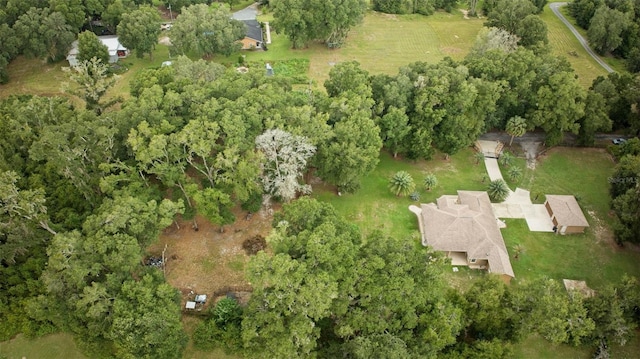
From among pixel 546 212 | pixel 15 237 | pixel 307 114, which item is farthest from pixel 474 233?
pixel 15 237

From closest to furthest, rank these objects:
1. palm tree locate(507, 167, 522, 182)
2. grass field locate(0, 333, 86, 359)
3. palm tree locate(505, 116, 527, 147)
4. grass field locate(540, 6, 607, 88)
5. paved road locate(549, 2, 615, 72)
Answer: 1. grass field locate(0, 333, 86, 359)
2. palm tree locate(507, 167, 522, 182)
3. palm tree locate(505, 116, 527, 147)
4. grass field locate(540, 6, 607, 88)
5. paved road locate(549, 2, 615, 72)

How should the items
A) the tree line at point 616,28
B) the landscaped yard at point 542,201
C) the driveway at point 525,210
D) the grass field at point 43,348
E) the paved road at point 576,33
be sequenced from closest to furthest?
1. the grass field at point 43,348
2. the landscaped yard at point 542,201
3. the driveway at point 525,210
4. the tree line at point 616,28
5. the paved road at point 576,33

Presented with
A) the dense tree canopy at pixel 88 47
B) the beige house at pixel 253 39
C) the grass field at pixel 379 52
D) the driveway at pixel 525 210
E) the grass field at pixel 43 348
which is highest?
the dense tree canopy at pixel 88 47

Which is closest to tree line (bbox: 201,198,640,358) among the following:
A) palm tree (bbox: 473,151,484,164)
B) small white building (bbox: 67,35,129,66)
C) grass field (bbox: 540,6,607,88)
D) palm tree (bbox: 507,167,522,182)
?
palm tree (bbox: 507,167,522,182)

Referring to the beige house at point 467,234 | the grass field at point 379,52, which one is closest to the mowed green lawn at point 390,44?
the grass field at point 379,52

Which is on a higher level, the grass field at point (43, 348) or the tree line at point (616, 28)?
the tree line at point (616, 28)

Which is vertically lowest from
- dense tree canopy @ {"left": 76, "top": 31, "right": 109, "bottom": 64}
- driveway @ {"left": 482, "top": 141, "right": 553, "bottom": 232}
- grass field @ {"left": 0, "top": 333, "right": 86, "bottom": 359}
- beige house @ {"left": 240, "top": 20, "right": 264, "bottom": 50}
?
grass field @ {"left": 0, "top": 333, "right": 86, "bottom": 359}

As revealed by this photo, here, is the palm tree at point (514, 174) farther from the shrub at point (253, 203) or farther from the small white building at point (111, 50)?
the small white building at point (111, 50)

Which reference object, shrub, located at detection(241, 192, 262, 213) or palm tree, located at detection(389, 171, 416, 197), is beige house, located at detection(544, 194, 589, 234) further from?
shrub, located at detection(241, 192, 262, 213)
